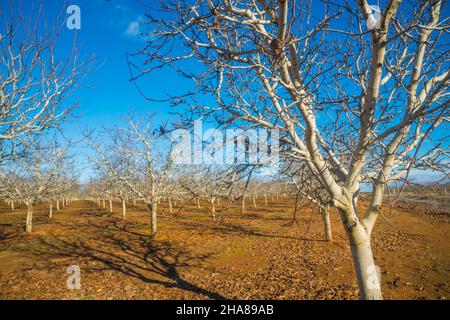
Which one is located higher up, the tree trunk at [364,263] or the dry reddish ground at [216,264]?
the tree trunk at [364,263]

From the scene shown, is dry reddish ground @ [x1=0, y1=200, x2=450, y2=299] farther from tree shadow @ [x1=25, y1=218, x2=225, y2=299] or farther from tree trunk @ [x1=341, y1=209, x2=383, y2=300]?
tree trunk @ [x1=341, y1=209, x2=383, y2=300]

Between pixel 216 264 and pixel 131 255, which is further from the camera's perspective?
pixel 131 255

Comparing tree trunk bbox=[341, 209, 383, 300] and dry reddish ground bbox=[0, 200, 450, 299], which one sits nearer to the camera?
tree trunk bbox=[341, 209, 383, 300]

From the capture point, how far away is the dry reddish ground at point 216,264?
6.51 metres

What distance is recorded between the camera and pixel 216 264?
9.16 metres

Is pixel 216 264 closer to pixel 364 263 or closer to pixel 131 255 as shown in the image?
pixel 131 255

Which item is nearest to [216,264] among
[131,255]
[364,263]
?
[131,255]

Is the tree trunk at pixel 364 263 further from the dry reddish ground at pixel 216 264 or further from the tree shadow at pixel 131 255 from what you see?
the tree shadow at pixel 131 255

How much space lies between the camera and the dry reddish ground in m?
6.51

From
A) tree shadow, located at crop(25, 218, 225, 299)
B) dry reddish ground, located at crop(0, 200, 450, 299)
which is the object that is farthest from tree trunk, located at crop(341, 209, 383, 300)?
tree shadow, located at crop(25, 218, 225, 299)

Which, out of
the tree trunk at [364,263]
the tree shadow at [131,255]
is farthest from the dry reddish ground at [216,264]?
the tree trunk at [364,263]

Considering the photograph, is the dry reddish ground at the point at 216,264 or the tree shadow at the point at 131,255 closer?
the dry reddish ground at the point at 216,264

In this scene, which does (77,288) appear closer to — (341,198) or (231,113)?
(231,113)

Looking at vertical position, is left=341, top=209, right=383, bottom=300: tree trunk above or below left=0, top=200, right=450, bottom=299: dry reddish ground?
above
